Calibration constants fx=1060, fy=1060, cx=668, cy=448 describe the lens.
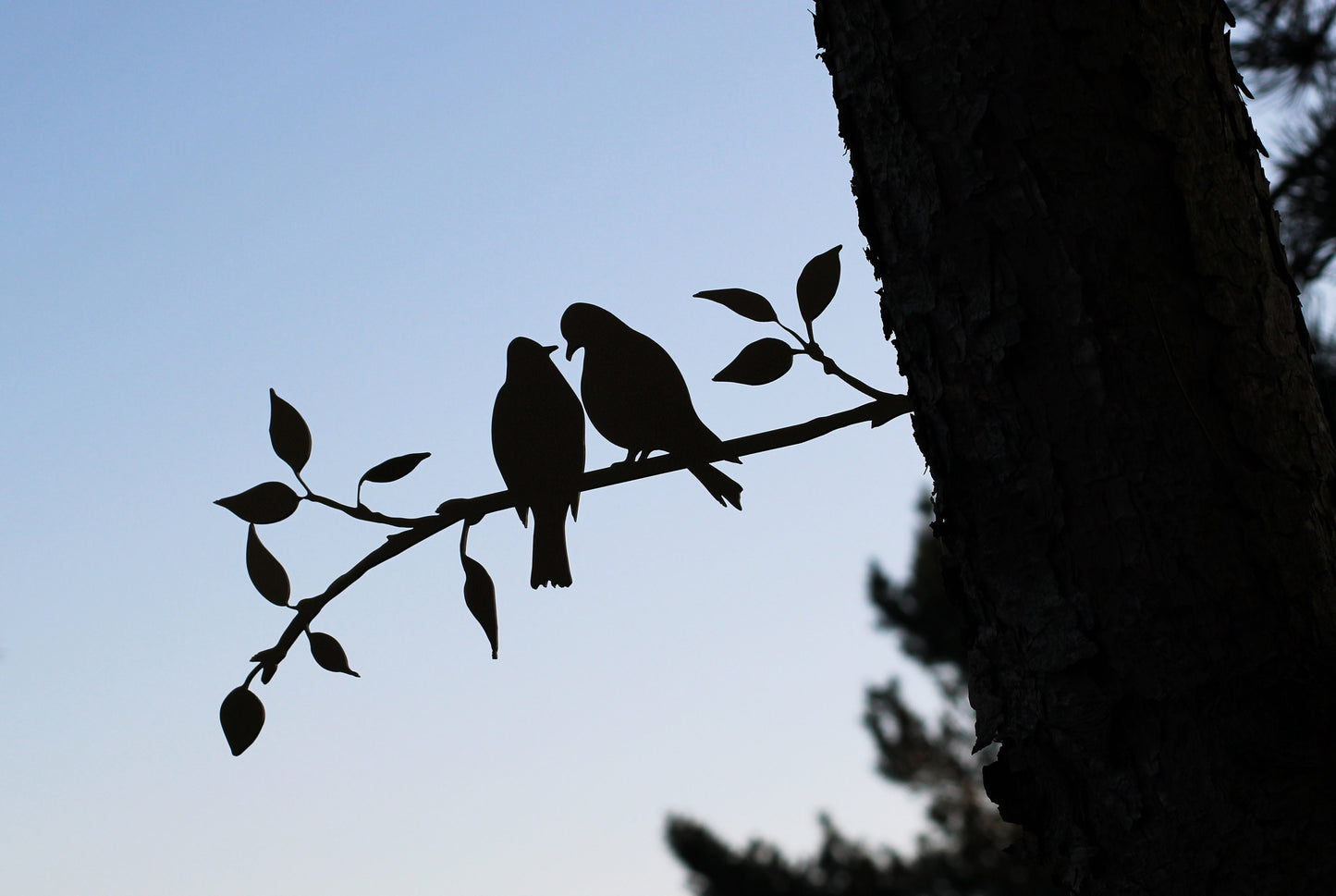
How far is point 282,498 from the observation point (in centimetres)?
72

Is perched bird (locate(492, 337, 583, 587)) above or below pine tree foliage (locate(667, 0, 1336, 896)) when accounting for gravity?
below

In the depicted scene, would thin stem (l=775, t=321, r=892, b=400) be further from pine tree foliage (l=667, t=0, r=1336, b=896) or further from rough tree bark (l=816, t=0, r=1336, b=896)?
pine tree foliage (l=667, t=0, r=1336, b=896)

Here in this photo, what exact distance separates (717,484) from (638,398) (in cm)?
8

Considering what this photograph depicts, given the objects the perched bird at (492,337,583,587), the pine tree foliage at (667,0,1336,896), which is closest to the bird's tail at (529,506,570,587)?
the perched bird at (492,337,583,587)

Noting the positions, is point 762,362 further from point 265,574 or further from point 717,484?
point 265,574

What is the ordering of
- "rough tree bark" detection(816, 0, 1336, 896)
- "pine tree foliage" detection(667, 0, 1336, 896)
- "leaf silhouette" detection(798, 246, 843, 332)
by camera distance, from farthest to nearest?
"pine tree foliage" detection(667, 0, 1336, 896)
"leaf silhouette" detection(798, 246, 843, 332)
"rough tree bark" detection(816, 0, 1336, 896)

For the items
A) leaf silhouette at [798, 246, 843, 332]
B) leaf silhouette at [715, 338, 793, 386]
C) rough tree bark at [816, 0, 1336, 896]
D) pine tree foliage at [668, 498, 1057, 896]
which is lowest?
rough tree bark at [816, 0, 1336, 896]

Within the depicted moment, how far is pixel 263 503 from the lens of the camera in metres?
0.72

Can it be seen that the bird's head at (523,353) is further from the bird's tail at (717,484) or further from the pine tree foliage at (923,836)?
the pine tree foliage at (923,836)

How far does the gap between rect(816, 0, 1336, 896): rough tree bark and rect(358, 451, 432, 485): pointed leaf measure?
0.33 meters

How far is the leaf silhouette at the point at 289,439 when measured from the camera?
0.72 meters

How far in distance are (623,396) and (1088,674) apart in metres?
0.36

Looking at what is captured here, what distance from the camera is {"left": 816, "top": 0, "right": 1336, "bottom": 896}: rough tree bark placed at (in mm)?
490

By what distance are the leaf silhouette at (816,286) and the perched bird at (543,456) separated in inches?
6.9
